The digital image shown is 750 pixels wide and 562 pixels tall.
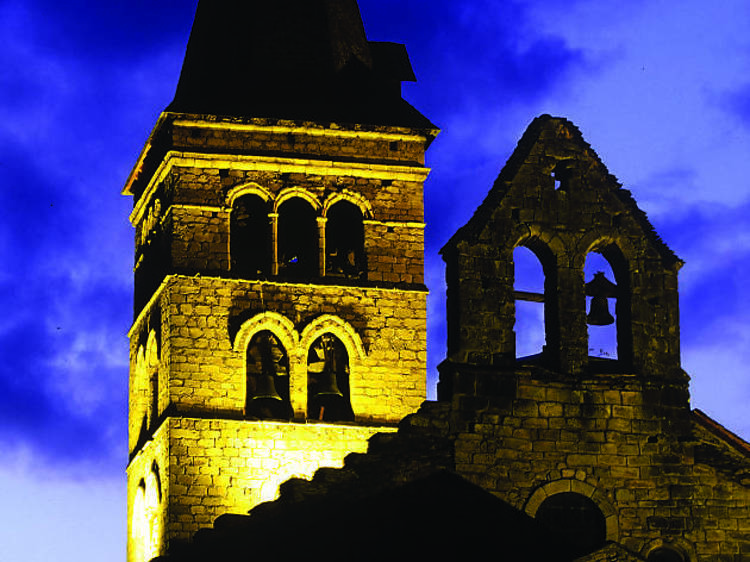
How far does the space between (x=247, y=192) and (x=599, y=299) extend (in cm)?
1679

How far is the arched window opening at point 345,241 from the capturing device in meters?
48.9

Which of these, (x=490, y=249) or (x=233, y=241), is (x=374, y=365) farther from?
(x=490, y=249)

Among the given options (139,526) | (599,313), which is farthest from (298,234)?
(599,313)

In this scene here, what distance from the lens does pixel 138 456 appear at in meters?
50.0

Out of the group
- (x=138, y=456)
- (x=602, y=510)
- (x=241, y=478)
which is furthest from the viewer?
(x=138, y=456)

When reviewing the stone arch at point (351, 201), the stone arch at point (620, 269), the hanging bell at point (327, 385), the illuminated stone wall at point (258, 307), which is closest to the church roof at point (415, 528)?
the stone arch at point (620, 269)

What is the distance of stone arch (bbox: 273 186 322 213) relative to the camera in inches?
1914

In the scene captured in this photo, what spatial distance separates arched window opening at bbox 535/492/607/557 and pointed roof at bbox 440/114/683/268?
338cm

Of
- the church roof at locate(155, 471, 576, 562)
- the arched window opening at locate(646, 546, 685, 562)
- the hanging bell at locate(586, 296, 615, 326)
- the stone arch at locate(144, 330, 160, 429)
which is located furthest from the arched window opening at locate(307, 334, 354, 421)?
the arched window opening at locate(646, 546, 685, 562)

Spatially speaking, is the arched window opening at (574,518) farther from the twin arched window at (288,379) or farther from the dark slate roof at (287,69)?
the dark slate roof at (287,69)

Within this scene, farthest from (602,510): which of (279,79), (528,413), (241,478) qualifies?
(279,79)

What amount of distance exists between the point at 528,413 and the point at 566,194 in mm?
2993

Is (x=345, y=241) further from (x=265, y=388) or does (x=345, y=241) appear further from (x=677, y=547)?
(x=677, y=547)

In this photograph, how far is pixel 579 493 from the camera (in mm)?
31000
